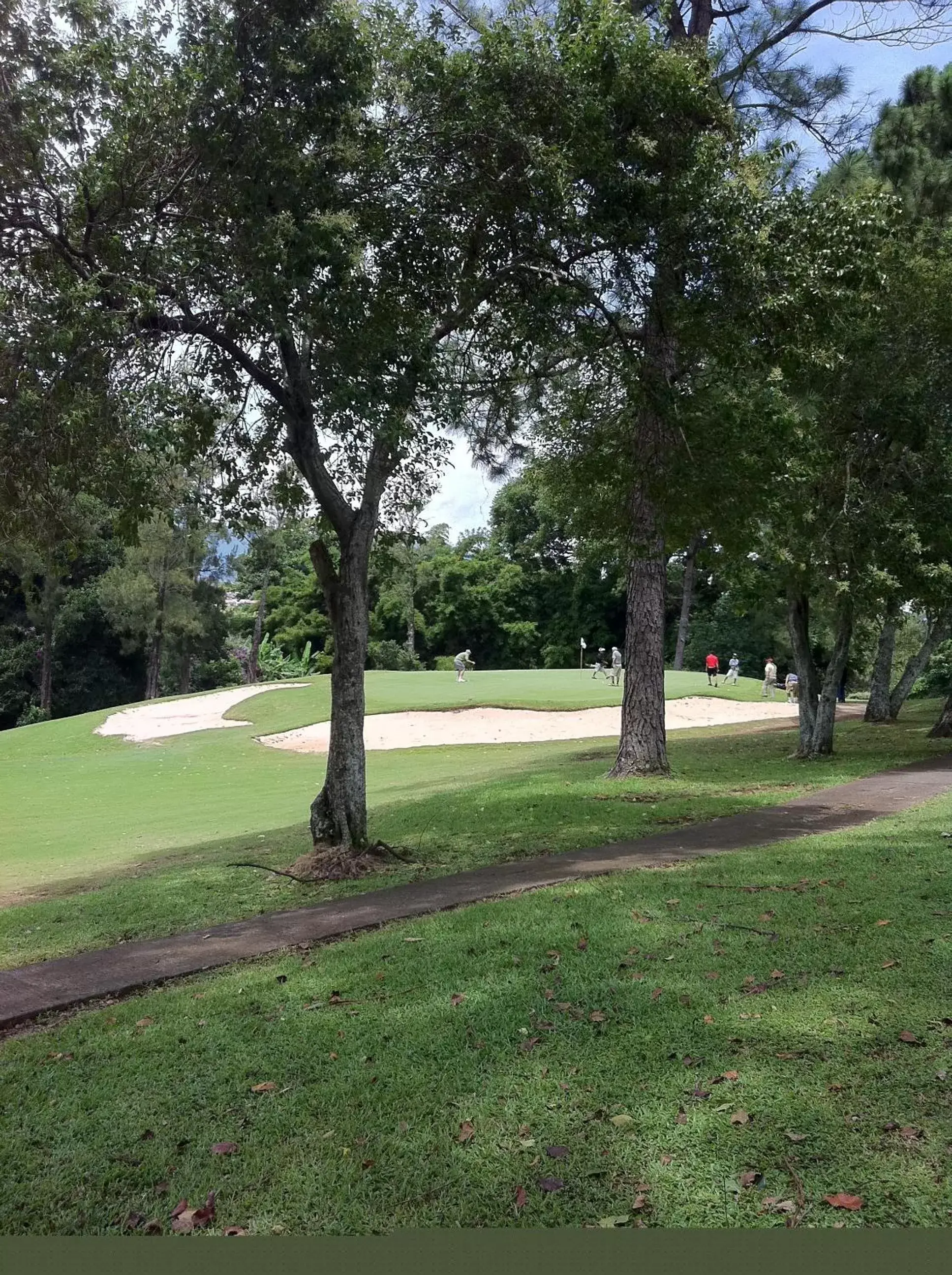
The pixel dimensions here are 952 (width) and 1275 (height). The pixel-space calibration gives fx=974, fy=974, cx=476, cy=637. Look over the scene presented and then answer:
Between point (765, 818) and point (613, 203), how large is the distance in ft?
22.8

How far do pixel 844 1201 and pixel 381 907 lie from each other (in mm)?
5190

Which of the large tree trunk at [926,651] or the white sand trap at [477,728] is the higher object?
the large tree trunk at [926,651]

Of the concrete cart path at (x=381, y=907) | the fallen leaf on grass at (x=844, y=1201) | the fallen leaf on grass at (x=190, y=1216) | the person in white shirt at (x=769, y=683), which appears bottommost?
the concrete cart path at (x=381, y=907)

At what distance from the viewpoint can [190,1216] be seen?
334cm

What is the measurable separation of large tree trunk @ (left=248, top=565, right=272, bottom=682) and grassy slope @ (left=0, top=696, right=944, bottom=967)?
128 ft

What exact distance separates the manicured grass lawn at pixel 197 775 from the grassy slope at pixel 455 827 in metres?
0.40

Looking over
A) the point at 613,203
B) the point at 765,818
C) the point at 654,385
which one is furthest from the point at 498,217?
the point at 765,818

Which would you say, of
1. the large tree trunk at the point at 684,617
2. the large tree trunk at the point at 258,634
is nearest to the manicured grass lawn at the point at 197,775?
the large tree trunk at the point at 684,617

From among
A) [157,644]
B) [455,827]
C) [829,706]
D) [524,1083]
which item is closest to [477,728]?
[829,706]

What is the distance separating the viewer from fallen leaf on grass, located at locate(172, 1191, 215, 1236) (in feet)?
10.8

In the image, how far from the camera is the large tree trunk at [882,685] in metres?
27.1

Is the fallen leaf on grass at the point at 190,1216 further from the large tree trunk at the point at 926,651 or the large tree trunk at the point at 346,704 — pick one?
the large tree trunk at the point at 926,651

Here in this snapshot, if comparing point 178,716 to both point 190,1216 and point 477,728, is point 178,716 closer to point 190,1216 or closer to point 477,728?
point 477,728

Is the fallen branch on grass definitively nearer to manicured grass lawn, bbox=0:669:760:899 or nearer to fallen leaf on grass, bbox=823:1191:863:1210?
manicured grass lawn, bbox=0:669:760:899
